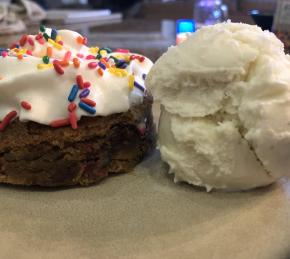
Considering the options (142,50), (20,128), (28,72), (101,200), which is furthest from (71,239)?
(142,50)

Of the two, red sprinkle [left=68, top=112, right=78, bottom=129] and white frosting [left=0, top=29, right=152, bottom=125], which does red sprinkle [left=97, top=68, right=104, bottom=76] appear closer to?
white frosting [left=0, top=29, right=152, bottom=125]

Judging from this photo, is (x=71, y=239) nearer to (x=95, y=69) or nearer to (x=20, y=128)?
(x=20, y=128)

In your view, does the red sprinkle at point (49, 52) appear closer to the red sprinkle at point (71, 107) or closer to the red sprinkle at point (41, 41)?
the red sprinkle at point (41, 41)

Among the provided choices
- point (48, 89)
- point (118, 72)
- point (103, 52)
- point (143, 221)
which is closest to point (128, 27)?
point (103, 52)

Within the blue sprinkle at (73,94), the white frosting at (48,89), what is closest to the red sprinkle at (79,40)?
the white frosting at (48,89)

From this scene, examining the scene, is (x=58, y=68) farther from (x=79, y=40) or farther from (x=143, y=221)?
(x=143, y=221)

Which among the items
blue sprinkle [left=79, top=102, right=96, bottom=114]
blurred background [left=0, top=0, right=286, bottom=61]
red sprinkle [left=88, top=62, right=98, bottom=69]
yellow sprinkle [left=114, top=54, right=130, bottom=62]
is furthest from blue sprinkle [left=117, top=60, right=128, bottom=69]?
blurred background [left=0, top=0, right=286, bottom=61]
